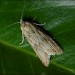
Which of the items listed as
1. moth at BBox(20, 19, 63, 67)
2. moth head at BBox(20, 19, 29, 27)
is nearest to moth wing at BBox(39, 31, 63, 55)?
moth at BBox(20, 19, 63, 67)

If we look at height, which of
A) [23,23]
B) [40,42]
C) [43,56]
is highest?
[23,23]

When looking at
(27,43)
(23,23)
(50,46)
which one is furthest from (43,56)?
(23,23)

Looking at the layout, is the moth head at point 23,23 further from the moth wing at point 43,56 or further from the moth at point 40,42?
the moth wing at point 43,56

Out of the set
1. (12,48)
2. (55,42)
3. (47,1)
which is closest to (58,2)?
(47,1)

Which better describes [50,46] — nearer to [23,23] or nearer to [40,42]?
[40,42]

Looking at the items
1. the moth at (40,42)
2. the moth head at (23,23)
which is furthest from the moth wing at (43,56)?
the moth head at (23,23)

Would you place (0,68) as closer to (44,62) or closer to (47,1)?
(44,62)
